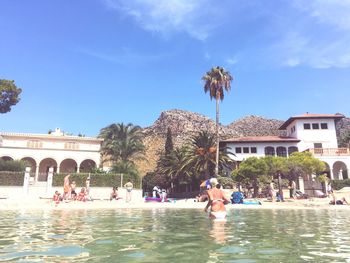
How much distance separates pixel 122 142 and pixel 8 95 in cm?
1901

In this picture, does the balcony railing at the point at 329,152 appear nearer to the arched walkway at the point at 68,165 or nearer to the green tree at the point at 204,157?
the green tree at the point at 204,157

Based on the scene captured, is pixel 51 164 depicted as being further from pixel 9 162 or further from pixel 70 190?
pixel 70 190

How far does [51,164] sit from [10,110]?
34.4 ft

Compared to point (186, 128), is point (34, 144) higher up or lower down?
lower down

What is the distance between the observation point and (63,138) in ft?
160

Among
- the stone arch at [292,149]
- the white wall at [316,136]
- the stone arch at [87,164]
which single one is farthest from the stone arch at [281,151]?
the stone arch at [87,164]

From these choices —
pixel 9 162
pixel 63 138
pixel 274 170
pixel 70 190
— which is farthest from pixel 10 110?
pixel 274 170

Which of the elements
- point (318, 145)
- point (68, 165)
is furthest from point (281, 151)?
point (68, 165)

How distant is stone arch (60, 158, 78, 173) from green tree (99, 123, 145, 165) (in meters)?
5.16

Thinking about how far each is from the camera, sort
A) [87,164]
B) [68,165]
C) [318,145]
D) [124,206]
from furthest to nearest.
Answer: [87,164]
[68,165]
[318,145]
[124,206]

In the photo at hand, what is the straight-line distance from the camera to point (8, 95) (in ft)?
162

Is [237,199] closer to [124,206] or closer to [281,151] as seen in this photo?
[124,206]

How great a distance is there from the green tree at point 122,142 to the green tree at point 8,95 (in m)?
14.7

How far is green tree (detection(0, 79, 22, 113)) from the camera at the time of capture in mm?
48750
